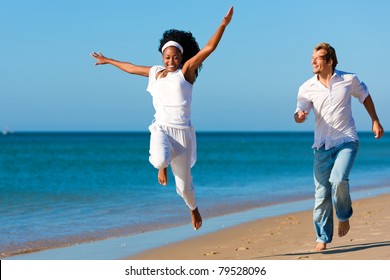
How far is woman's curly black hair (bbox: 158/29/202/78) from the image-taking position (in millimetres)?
8211

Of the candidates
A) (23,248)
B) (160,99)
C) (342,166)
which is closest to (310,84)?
(342,166)

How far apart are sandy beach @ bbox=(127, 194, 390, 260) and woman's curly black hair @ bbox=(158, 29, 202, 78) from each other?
2.42 meters

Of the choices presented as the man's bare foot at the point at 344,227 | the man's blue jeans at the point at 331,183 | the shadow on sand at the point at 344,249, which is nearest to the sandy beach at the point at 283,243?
the shadow on sand at the point at 344,249

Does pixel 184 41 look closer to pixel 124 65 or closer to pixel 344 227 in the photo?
pixel 124 65

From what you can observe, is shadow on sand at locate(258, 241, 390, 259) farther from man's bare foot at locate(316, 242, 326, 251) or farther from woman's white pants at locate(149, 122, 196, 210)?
woman's white pants at locate(149, 122, 196, 210)

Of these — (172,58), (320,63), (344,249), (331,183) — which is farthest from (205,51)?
(344,249)

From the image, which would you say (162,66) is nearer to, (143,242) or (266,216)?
(143,242)

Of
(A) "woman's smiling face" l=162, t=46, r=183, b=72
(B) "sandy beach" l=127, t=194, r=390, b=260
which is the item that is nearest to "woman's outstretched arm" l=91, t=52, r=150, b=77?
(A) "woman's smiling face" l=162, t=46, r=183, b=72

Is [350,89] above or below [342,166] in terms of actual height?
above

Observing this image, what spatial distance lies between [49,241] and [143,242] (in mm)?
1661

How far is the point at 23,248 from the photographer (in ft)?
36.7

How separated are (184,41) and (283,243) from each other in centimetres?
316

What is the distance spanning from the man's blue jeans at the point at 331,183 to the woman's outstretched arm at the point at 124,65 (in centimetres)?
208

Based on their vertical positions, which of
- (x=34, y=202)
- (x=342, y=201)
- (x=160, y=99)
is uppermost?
(x=160, y=99)
